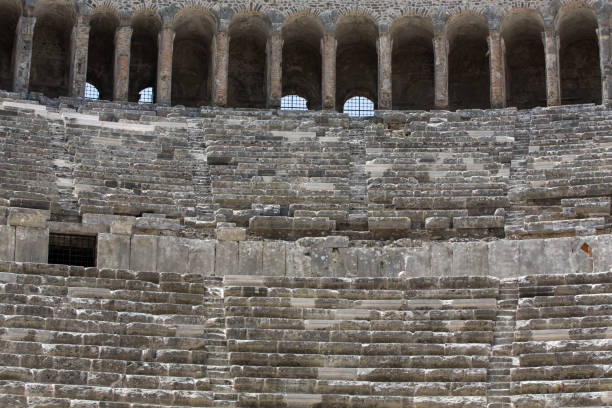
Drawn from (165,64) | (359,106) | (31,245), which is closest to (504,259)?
(31,245)

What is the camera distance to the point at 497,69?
A: 34312 mm

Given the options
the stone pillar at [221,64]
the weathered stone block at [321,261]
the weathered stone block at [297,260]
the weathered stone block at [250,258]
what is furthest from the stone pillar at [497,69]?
the weathered stone block at [250,258]

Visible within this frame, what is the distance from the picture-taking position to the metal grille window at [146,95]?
3625cm

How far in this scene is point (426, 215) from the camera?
2616 cm

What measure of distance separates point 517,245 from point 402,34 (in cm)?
1280

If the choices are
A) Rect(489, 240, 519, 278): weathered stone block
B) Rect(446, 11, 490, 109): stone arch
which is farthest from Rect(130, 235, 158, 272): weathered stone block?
Rect(446, 11, 490, 109): stone arch

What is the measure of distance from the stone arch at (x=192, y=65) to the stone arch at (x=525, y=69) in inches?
328

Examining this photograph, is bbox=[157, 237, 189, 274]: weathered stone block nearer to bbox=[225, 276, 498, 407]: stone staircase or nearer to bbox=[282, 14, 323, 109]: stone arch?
bbox=[225, 276, 498, 407]: stone staircase

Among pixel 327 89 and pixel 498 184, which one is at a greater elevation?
pixel 327 89

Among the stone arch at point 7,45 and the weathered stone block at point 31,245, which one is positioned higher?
the stone arch at point 7,45

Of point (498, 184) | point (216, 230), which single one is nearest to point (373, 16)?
point (498, 184)

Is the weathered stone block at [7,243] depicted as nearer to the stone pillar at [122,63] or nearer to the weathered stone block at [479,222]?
the weathered stone block at [479,222]

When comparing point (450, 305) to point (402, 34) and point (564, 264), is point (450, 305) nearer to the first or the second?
point (564, 264)

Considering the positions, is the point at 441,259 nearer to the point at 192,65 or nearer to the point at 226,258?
the point at 226,258
